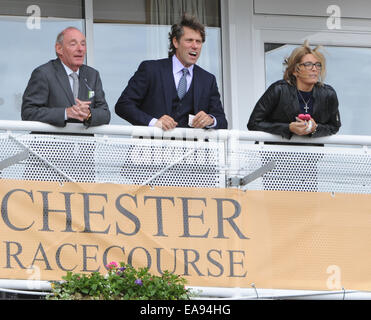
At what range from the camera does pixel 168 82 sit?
36.2ft

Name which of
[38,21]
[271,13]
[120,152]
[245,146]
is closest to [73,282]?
[120,152]

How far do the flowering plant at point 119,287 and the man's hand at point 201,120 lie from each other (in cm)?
139

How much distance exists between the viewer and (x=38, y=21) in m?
13.3

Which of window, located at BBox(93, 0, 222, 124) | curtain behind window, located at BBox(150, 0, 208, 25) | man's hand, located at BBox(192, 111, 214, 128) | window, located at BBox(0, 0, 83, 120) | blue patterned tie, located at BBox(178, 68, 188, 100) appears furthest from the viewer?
curtain behind window, located at BBox(150, 0, 208, 25)

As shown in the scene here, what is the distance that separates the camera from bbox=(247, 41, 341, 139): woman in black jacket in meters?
10.6

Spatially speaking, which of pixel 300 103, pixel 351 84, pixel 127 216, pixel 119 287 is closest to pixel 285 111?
pixel 300 103

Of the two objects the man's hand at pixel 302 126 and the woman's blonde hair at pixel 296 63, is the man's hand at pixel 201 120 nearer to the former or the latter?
the man's hand at pixel 302 126

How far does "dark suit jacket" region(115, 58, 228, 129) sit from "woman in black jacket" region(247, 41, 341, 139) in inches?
16.0

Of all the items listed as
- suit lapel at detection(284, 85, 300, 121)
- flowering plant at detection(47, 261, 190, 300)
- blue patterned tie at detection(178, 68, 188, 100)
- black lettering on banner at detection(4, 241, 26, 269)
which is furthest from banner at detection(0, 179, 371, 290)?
blue patterned tie at detection(178, 68, 188, 100)

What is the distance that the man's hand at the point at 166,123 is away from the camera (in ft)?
33.9

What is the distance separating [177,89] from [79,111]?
1265mm

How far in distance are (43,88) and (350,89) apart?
4.74 meters

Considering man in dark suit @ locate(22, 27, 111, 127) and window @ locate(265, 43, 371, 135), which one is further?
window @ locate(265, 43, 371, 135)

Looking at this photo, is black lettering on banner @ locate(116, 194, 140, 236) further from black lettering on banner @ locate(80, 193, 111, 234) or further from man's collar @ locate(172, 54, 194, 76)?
man's collar @ locate(172, 54, 194, 76)
